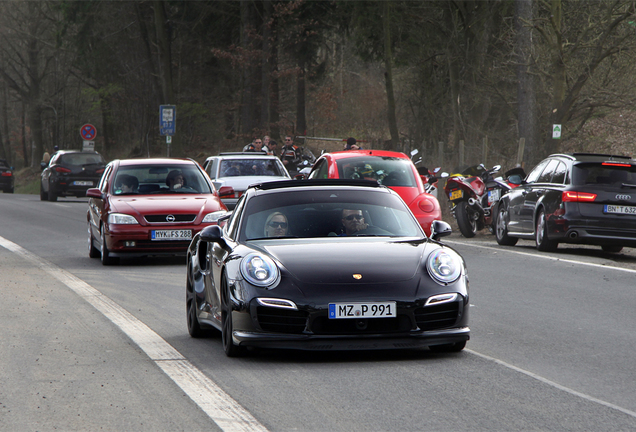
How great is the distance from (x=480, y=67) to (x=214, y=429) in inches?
1270

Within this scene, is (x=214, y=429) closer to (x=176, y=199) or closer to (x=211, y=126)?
(x=176, y=199)

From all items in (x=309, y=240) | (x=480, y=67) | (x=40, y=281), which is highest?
(x=480, y=67)

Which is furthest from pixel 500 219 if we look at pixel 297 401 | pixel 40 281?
pixel 297 401

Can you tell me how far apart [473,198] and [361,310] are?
14.1 m

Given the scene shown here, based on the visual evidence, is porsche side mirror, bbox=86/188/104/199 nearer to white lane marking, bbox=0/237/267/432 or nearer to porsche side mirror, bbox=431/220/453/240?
white lane marking, bbox=0/237/267/432

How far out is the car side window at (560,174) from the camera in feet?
54.1

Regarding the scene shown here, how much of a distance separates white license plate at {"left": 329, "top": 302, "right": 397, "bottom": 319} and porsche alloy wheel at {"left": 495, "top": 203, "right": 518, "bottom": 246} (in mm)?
12023

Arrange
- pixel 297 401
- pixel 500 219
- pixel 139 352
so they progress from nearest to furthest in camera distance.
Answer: pixel 297 401 → pixel 139 352 → pixel 500 219

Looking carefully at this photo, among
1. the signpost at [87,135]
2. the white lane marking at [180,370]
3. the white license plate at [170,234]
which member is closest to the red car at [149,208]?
the white license plate at [170,234]

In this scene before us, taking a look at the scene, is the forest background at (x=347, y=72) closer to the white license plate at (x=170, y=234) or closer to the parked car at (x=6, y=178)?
the parked car at (x=6, y=178)

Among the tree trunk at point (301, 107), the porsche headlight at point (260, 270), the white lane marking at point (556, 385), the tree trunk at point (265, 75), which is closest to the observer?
the white lane marking at point (556, 385)

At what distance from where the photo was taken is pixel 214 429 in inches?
203

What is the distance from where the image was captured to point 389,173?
16938 mm

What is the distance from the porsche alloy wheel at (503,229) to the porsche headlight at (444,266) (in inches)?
449
